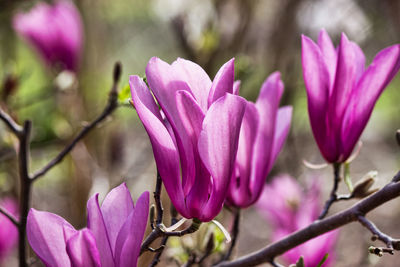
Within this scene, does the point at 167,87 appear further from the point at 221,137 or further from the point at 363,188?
the point at 363,188

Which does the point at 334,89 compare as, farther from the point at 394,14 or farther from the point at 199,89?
the point at 394,14

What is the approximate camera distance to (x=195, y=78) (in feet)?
Result: 1.94

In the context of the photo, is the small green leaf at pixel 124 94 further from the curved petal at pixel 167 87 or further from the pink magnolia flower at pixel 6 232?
the pink magnolia flower at pixel 6 232

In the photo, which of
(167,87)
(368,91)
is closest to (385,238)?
(368,91)

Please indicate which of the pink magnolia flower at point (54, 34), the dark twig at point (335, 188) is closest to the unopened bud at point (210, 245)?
the dark twig at point (335, 188)

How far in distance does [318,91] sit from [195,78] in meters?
0.22

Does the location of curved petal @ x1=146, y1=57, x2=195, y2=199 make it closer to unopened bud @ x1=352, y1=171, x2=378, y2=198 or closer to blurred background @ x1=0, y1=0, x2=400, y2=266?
unopened bud @ x1=352, y1=171, x2=378, y2=198

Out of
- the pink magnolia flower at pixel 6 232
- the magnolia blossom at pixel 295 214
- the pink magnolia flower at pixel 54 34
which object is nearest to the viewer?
the magnolia blossom at pixel 295 214

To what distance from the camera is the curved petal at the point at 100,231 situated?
1.84ft

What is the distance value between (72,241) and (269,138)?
330 mm

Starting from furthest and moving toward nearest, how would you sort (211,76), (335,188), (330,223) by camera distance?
(211,76), (335,188), (330,223)

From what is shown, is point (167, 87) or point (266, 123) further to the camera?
point (266, 123)

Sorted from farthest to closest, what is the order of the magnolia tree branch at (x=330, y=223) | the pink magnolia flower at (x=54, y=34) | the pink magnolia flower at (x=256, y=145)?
the pink magnolia flower at (x=54, y=34) < the pink magnolia flower at (x=256, y=145) < the magnolia tree branch at (x=330, y=223)

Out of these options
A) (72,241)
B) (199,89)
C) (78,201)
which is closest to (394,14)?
(78,201)
